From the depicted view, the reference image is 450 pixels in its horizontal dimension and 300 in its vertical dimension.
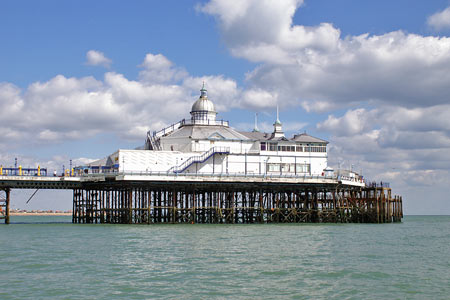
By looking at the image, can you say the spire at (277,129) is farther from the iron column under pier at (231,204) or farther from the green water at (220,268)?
the green water at (220,268)

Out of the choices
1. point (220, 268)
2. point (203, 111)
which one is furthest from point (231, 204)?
point (220, 268)

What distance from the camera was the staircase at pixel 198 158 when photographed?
7288 centimetres

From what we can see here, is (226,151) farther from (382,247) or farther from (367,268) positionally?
(367,268)

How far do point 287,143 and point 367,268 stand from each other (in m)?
48.5

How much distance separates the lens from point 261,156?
78.1m

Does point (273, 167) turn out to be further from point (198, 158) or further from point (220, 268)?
point (220, 268)

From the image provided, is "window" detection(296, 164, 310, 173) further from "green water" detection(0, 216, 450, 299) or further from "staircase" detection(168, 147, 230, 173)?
"green water" detection(0, 216, 450, 299)

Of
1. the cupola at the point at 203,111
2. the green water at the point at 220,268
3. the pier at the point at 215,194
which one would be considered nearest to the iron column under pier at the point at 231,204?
the pier at the point at 215,194

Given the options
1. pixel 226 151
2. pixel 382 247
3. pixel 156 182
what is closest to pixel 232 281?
pixel 382 247

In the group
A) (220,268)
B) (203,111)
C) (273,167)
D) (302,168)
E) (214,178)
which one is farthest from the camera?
(203,111)

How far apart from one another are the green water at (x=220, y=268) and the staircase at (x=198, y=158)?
25831mm

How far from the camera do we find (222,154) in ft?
250

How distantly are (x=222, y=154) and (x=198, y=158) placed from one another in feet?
12.0

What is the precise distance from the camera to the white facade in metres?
72.8
